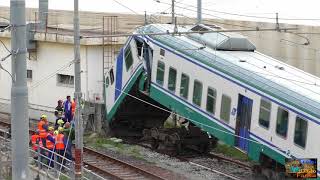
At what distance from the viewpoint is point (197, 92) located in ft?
67.6

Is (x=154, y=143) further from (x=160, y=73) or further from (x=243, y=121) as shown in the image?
(x=243, y=121)

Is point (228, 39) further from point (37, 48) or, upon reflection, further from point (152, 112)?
point (37, 48)

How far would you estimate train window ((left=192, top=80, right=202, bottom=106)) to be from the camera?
2048 cm

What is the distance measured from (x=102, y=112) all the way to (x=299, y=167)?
13019mm

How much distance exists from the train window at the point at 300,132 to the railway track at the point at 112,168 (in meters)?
4.21

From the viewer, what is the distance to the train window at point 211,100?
19844 millimetres

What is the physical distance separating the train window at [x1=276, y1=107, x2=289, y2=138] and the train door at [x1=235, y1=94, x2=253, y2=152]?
121 cm

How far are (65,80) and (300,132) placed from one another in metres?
15.1

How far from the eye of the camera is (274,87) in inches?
695

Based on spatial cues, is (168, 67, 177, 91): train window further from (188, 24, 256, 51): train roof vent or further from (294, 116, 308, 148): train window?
(294, 116, 308, 148): train window

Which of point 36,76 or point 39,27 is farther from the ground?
point 39,27

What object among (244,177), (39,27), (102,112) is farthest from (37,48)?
(244,177)

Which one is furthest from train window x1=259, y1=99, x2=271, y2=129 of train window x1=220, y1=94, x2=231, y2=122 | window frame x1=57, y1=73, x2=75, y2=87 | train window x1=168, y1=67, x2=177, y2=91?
window frame x1=57, y1=73, x2=75, y2=87

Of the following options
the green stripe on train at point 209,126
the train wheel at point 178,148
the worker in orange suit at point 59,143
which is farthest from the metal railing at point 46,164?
the train wheel at point 178,148
